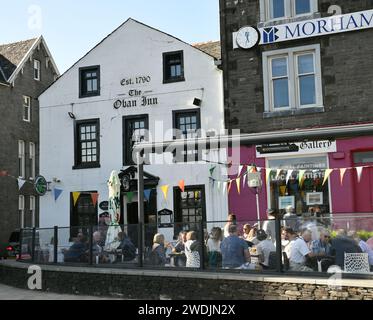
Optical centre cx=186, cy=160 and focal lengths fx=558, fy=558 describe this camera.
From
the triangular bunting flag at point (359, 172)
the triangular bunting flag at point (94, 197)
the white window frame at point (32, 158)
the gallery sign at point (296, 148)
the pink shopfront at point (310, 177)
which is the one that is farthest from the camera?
the white window frame at point (32, 158)

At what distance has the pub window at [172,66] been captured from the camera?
2053 cm

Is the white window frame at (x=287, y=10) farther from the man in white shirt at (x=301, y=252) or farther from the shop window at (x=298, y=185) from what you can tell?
the man in white shirt at (x=301, y=252)

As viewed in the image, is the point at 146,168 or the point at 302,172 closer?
the point at 302,172

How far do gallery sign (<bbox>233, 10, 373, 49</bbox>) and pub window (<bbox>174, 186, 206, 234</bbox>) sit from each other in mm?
5233

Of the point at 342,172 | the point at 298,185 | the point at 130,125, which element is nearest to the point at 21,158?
the point at 130,125

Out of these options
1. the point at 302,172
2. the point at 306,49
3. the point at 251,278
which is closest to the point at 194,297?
the point at 251,278

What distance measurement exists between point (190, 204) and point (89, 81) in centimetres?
660

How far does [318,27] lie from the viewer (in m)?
16.8

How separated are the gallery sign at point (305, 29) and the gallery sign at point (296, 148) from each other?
3.28 m

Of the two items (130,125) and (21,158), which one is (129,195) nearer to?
(130,125)

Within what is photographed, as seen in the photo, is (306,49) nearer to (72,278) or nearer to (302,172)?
(302,172)

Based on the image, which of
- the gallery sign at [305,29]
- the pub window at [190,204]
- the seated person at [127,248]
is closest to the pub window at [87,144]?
the pub window at [190,204]

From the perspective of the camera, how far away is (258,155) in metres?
17.1

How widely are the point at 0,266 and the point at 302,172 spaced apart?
931 centimetres
